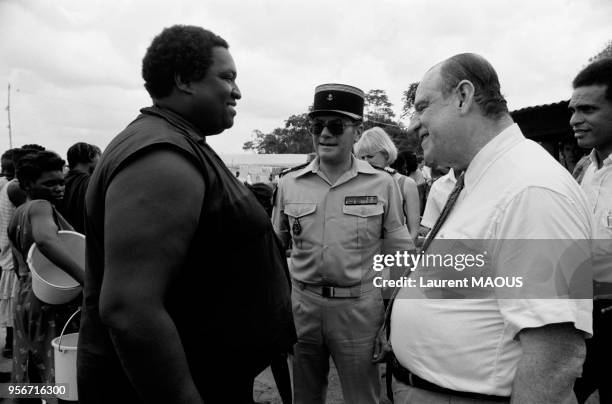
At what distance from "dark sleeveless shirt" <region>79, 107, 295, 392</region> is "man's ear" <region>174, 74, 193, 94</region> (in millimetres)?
83

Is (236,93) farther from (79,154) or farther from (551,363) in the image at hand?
(79,154)

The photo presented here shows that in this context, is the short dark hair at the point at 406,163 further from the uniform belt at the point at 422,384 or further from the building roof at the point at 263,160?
the building roof at the point at 263,160

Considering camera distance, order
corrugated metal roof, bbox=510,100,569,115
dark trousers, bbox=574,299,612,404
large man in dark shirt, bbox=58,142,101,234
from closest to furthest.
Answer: dark trousers, bbox=574,299,612,404 < large man in dark shirt, bbox=58,142,101,234 < corrugated metal roof, bbox=510,100,569,115

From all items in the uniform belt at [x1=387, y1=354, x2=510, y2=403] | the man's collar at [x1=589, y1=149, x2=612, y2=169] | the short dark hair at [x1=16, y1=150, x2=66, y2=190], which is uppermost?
the short dark hair at [x1=16, y1=150, x2=66, y2=190]

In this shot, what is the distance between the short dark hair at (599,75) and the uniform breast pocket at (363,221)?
1.30 m

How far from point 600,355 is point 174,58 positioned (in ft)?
7.85

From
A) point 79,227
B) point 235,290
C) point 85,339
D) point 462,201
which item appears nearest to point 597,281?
point 462,201

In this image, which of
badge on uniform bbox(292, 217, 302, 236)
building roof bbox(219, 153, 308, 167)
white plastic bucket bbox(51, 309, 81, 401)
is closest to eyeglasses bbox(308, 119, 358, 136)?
badge on uniform bbox(292, 217, 302, 236)

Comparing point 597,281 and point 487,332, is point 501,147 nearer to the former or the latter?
point 487,332

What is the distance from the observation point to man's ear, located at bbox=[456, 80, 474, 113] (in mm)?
1475

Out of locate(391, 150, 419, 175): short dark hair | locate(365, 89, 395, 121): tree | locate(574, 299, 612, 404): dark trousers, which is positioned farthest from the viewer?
locate(365, 89, 395, 121): tree

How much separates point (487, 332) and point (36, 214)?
Answer: 2.72m

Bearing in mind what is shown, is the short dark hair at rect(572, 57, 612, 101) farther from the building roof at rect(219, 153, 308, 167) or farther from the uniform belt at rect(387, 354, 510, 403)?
the building roof at rect(219, 153, 308, 167)

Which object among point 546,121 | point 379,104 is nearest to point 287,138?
point 379,104
